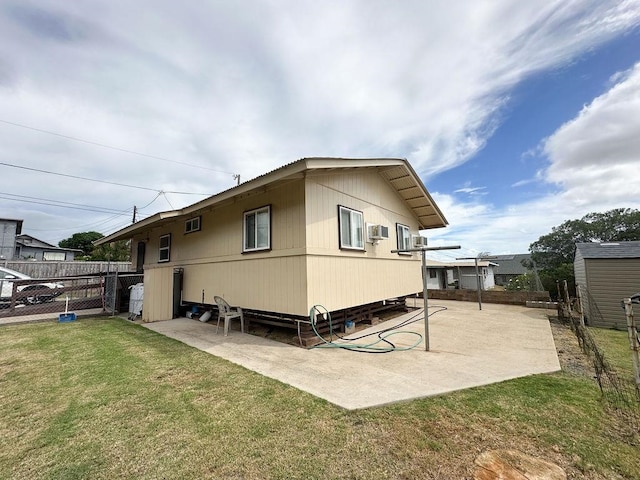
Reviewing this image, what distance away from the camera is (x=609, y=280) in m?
9.53

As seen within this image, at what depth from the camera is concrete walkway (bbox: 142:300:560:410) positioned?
10.5 ft

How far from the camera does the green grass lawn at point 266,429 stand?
1.86m

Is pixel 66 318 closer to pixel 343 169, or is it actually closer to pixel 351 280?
pixel 351 280

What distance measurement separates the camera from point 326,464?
1898mm

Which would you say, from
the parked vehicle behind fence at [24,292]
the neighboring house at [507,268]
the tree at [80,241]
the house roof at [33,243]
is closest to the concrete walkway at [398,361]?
the parked vehicle behind fence at [24,292]

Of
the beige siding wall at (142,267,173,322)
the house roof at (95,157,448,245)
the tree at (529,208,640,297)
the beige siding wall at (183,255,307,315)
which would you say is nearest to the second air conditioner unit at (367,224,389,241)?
the house roof at (95,157,448,245)

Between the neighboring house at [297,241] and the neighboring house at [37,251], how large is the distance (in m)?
26.7

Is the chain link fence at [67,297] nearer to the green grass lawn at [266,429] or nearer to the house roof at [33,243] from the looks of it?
the green grass lawn at [266,429]

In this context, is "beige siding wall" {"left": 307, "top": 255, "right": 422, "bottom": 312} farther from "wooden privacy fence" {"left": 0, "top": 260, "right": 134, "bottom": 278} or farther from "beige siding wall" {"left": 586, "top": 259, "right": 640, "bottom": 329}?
"wooden privacy fence" {"left": 0, "top": 260, "right": 134, "bottom": 278}

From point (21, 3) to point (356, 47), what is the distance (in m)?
7.18

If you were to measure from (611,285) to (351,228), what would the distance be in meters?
9.93

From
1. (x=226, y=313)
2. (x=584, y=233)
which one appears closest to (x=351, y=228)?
(x=226, y=313)

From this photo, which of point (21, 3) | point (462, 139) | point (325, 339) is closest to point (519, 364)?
point (325, 339)

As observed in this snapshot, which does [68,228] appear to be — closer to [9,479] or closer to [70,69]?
[70,69]
